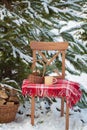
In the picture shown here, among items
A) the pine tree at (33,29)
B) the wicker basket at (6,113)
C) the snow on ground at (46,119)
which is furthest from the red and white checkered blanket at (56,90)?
the pine tree at (33,29)

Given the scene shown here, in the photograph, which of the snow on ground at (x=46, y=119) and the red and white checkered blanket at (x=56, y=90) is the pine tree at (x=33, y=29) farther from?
the red and white checkered blanket at (x=56, y=90)

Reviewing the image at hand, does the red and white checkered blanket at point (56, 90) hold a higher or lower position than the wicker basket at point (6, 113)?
higher

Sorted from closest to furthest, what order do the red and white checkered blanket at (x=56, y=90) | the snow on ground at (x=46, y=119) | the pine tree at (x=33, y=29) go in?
1. the red and white checkered blanket at (x=56, y=90)
2. the snow on ground at (x=46, y=119)
3. the pine tree at (x=33, y=29)

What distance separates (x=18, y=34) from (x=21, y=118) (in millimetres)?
1357

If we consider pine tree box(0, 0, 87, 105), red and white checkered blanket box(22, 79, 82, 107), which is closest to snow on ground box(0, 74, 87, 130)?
red and white checkered blanket box(22, 79, 82, 107)

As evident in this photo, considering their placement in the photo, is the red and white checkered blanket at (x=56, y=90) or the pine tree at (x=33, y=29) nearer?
the red and white checkered blanket at (x=56, y=90)

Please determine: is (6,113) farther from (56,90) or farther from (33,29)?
(33,29)

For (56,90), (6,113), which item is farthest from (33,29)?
(56,90)

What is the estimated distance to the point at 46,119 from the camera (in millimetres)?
5457

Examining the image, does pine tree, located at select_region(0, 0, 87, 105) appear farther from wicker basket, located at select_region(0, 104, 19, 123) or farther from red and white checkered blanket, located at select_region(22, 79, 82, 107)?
red and white checkered blanket, located at select_region(22, 79, 82, 107)

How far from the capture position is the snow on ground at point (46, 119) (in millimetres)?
5145

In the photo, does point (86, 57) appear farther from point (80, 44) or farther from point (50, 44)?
point (50, 44)

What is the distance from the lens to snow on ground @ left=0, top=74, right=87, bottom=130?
5.14 metres

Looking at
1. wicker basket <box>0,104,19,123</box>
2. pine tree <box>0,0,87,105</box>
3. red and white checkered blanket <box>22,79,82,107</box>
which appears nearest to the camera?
red and white checkered blanket <box>22,79,82,107</box>
